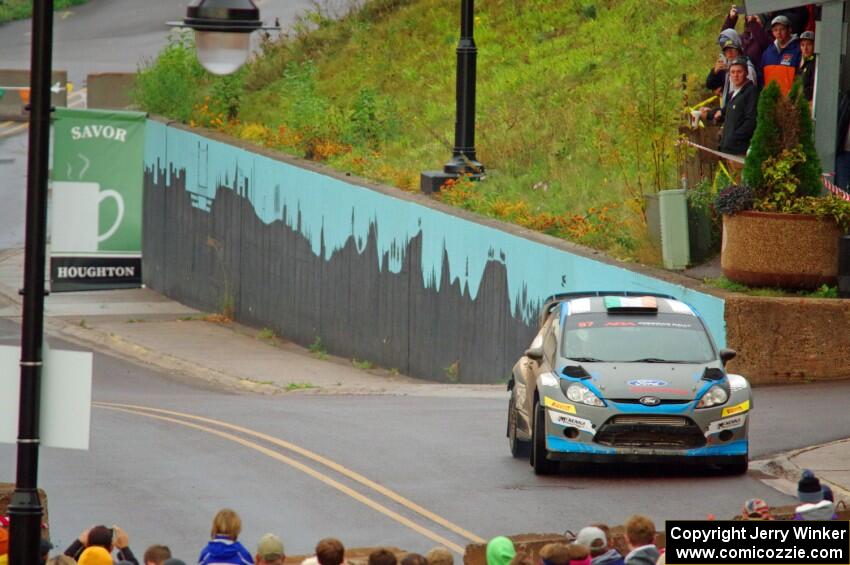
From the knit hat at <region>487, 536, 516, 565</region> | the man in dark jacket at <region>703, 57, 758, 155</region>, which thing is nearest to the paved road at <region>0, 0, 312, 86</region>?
the man in dark jacket at <region>703, 57, 758, 155</region>

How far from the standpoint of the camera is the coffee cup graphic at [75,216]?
1065 cm

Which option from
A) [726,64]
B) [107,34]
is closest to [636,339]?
[726,64]

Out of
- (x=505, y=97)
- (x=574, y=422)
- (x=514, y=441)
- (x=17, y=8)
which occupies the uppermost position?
(x=17, y=8)

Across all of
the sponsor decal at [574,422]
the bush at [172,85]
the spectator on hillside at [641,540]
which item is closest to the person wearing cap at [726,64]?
the sponsor decal at [574,422]

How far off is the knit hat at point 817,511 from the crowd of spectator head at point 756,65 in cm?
1187

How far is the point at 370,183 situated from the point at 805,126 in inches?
446

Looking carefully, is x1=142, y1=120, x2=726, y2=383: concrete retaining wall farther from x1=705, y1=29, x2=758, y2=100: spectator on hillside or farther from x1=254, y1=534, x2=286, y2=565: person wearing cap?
x1=254, y1=534, x2=286, y2=565: person wearing cap

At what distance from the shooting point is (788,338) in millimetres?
20141

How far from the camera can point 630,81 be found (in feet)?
97.1

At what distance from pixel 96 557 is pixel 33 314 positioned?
1534mm

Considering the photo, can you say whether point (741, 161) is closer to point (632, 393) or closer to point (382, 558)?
point (632, 393)

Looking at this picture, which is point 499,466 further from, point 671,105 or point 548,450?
point 671,105

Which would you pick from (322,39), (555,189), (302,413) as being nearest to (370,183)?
(555,189)

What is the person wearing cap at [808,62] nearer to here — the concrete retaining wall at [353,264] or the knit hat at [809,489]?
the concrete retaining wall at [353,264]
